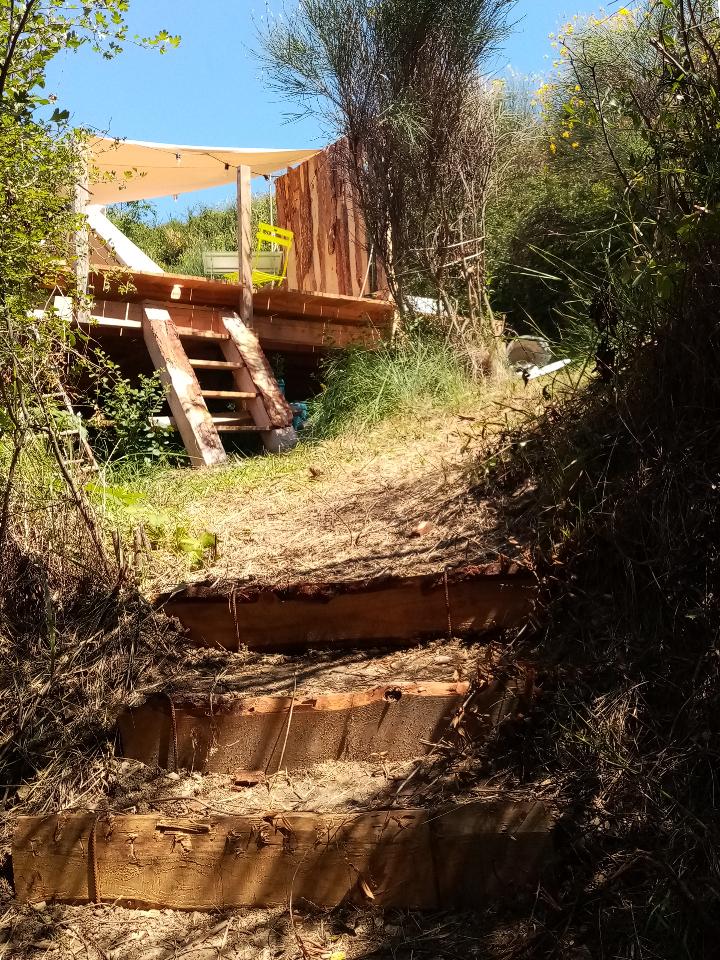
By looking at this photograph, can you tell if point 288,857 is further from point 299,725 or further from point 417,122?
point 417,122

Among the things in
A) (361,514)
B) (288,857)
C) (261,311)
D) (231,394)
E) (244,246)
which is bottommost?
(288,857)

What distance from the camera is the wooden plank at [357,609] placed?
2.88 m

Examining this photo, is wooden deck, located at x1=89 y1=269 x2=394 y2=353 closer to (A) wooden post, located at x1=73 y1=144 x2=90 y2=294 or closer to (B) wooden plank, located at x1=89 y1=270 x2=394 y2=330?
(B) wooden plank, located at x1=89 y1=270 x2=394 y2=330

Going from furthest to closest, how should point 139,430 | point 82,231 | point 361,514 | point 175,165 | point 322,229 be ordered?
point 322,229
point 175,165
point 139,430
point 82,231
point 361,514

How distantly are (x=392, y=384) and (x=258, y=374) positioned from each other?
1.44 meters

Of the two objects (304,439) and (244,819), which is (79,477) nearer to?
(244,819)

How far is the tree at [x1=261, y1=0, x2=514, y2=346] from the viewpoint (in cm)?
679

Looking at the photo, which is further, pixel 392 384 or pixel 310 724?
pixel 392 384

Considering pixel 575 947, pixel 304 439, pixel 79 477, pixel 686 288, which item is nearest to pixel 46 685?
pixel 79 477

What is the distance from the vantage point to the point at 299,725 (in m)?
2.73

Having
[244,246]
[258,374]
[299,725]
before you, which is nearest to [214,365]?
[258,374]

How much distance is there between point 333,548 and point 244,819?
1.35 m

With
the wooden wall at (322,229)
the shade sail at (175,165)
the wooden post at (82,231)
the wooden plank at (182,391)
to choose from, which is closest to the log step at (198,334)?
the wooden plank at (182,391)

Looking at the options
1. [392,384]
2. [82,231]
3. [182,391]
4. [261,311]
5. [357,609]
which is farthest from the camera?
[261,311]
